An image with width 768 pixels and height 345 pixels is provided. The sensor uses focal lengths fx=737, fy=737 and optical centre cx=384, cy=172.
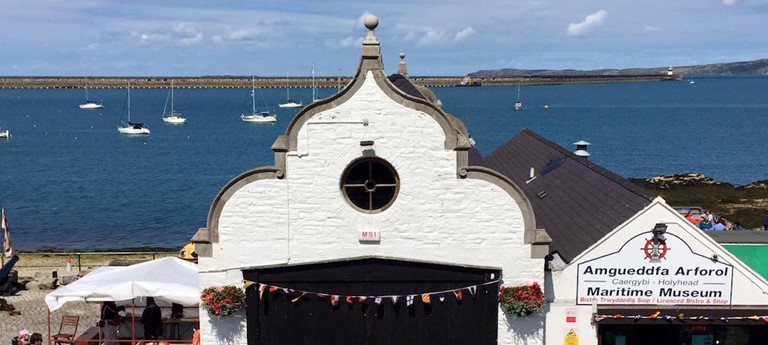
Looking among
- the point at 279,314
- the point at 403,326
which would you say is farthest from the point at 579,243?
the point at 279,314

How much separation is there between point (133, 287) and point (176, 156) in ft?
256

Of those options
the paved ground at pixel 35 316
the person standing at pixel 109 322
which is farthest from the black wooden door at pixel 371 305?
the paved ground at pixel 35 316

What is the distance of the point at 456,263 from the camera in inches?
517

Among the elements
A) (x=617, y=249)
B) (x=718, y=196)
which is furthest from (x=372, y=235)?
(x=718, y=196)

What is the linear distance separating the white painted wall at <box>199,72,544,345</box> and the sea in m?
33.2

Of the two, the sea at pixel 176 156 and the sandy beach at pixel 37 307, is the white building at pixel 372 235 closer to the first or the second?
the sandy beach at pixel 37 307

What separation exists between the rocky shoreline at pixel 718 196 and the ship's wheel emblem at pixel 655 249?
2607 cm

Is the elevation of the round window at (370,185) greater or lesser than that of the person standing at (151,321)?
greater

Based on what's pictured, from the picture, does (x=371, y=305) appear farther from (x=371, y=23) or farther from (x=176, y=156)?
(x=176, y=156)

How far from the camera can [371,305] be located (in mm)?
13172

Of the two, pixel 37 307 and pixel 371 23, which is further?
pixel 37 307

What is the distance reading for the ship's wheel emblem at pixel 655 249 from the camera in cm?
1321

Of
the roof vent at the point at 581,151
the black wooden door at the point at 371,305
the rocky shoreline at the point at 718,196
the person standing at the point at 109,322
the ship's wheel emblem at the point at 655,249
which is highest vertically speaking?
the roof vent at the point at 581,151

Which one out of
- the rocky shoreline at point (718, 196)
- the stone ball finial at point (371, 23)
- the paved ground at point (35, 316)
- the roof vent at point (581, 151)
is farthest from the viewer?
the rocky shoreline at point (718, 196)
